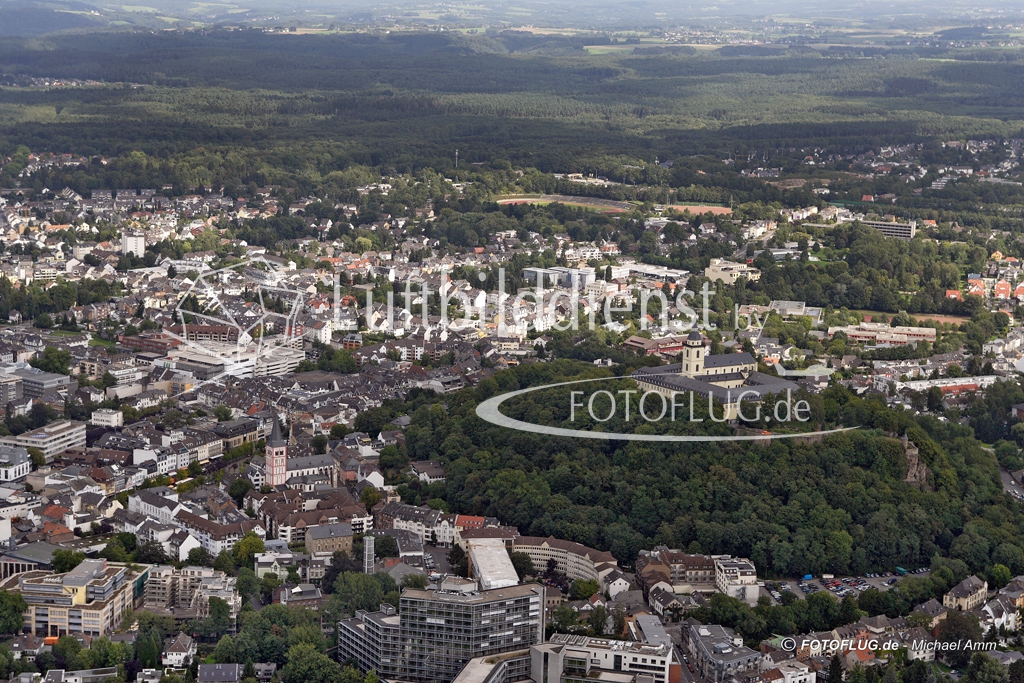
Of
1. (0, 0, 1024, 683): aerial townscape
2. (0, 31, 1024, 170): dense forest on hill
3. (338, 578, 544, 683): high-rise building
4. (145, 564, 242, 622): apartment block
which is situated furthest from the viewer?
(0, 31, 1024, 170): dense forest on hill

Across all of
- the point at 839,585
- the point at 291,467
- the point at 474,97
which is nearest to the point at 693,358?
the point at 839,585

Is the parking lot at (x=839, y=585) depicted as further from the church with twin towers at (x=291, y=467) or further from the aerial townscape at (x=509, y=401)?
the church with twin towers at (x=291, y=467)

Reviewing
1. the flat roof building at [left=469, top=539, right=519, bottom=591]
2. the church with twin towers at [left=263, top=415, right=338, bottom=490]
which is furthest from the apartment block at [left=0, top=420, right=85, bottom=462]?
the flat roof building at [left=469, top=539, right=519, bottom=591]

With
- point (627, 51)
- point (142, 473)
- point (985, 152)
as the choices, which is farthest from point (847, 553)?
point (627, 51)

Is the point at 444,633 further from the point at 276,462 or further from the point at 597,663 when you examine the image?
the point at 276,462

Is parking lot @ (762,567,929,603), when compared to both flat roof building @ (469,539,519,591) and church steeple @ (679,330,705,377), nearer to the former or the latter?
flat roof building @ (469,539,519,591)

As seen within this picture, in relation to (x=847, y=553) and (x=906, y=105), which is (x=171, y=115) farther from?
(x=847, y=553)

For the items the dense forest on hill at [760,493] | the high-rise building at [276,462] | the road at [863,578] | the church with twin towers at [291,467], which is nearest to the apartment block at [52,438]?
the church with twin towers at [291,467]
